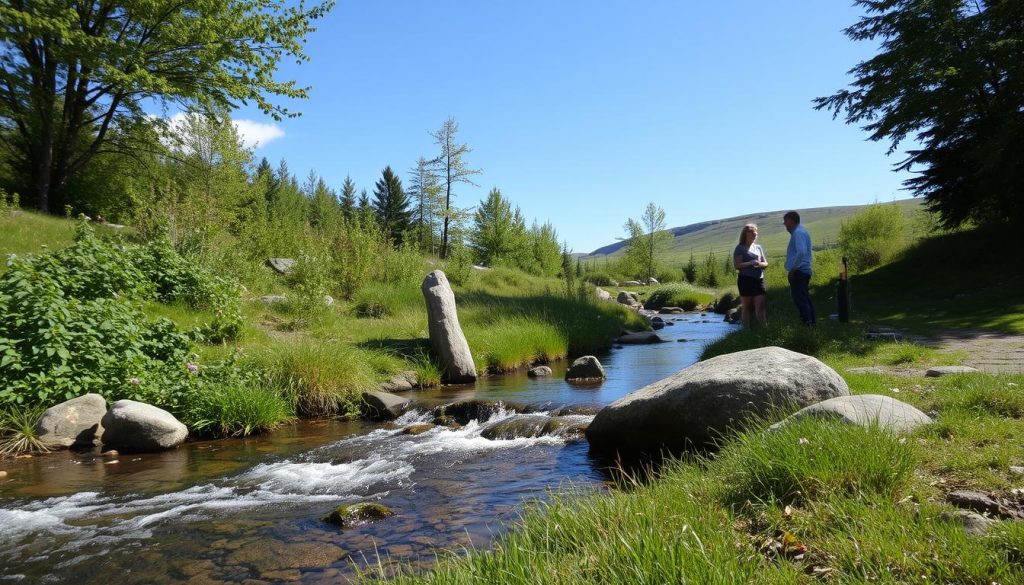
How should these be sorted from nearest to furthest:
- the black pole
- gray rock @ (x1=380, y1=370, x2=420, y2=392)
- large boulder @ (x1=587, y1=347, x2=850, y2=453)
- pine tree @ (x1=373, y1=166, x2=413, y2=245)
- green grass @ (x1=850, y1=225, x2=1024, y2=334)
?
large boulder @ (x1=587, y1=347, x2=850, y2=453), gray rock @ (x1=380, y1=370, x2=420, y2=392), the black pole, green grass @ (x1=850, y1=225, x2=1024, y2=334), pine tree @ (x1=373, y1=166, x2=413, y2=245)

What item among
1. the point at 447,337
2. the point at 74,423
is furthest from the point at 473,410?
the point at 74,423

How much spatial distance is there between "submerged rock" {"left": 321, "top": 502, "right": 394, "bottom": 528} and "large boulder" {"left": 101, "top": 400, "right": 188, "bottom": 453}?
3.49m

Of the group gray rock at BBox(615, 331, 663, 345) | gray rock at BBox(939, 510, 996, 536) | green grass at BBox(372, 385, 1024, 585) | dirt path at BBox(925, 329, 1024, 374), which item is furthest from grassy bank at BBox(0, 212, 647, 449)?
dirt path at BBox(925, 329, 1024, 374)

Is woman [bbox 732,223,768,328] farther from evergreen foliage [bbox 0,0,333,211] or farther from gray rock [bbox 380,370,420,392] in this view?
evergreen foliage [bbox 0,0,333,211]

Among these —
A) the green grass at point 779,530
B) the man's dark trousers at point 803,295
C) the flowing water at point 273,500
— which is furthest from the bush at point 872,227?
the green grass at point 779,530

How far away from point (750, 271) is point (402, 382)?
651 cm

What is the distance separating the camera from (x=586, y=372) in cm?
1139

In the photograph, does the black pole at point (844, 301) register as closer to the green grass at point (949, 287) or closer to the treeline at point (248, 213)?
the green grass at point (949, 287)

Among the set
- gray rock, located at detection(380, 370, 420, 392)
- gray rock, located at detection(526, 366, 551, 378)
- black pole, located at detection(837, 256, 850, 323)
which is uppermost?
black pole, located at detection(837, 256, 850, 323)

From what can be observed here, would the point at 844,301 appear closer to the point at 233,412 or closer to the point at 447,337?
the point at 447,337

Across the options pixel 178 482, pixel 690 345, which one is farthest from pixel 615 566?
pixel 690 345

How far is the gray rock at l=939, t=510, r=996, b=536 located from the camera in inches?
95.7

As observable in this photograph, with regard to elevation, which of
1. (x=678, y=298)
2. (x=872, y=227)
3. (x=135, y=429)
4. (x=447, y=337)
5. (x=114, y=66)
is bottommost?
(x=135, y=429)

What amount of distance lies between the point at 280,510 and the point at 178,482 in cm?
154
